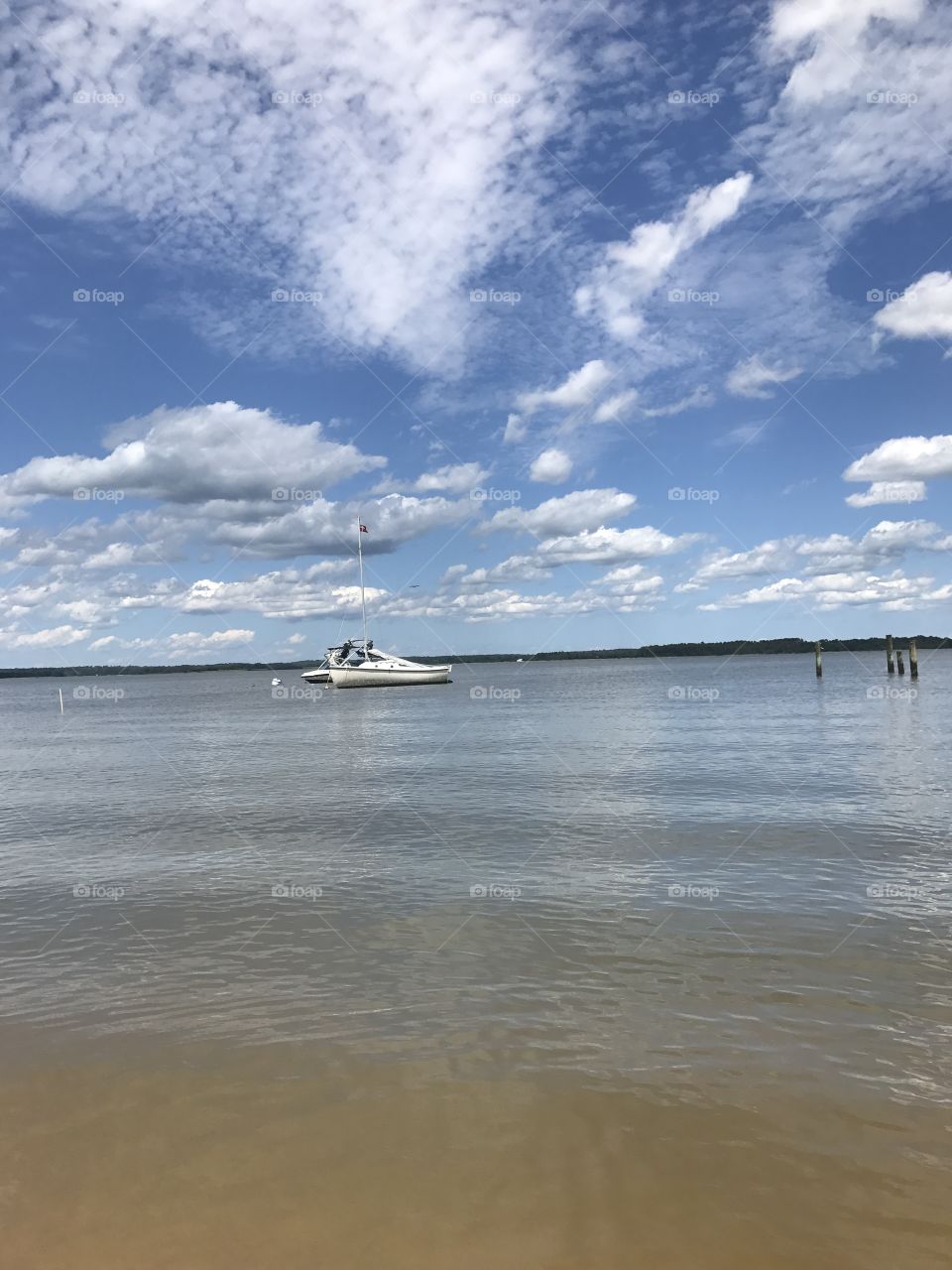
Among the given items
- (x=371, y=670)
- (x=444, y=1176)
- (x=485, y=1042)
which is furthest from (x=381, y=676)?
(x=444, y=1176)

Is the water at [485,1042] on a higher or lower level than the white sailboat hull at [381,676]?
lower

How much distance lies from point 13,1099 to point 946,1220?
6495 millimetres

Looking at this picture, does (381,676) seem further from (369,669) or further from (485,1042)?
(485,1042)

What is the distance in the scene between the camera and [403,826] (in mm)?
17875

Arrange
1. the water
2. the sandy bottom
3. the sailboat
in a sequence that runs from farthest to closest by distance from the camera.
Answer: the sailboat, the water, the sandy bottom

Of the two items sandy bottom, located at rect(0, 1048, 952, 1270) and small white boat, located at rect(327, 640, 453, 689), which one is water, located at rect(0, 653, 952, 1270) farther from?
small white boat, located at rect(327, 640, 453, 689)

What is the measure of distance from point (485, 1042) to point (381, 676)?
113792 mm

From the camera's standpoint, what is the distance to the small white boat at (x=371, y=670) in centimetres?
11725

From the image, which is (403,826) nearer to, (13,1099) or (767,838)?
(767,838)

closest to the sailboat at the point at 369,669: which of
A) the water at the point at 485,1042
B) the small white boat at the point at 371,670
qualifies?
the small white boat at the point at 371,670

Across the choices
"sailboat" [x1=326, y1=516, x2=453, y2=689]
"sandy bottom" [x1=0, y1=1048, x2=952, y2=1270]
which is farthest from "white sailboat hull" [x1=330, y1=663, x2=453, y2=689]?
"sandy bottom" [x1=0, y1=1048, x2=952, y2=1270]

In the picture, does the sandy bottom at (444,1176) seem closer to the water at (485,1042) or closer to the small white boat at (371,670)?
the water at (485,1042)

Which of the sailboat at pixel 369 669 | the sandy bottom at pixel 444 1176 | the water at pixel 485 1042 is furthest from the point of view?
the sailboat at pixel 369 669

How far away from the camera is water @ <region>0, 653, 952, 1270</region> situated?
4980 mm
